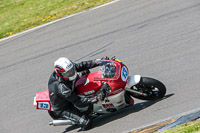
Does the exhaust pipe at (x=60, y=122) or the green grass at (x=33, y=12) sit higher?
the green grass at (x=33, y=12)

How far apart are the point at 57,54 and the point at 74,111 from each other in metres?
4.19

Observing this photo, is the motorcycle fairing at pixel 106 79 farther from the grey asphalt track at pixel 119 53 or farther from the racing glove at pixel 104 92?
the grey asphalt track at pixel 119 53

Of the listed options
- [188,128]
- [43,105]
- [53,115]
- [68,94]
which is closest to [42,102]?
[43,105]

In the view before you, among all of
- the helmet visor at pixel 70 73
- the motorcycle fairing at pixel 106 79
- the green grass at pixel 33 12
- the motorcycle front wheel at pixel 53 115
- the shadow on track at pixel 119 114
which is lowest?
the shadow on track at pixel 119 114

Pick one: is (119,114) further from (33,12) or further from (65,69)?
(33,12)

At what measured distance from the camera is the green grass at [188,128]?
15.8 feet

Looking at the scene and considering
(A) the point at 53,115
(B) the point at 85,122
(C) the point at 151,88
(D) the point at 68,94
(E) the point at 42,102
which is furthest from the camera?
(A) the point at 53,115

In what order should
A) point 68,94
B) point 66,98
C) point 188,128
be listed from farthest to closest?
point 66,98 < point 68,94 < point 188,128

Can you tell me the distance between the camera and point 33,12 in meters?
16.5

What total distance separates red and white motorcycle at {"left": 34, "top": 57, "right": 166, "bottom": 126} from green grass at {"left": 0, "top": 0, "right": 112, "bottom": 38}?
25.5 feet

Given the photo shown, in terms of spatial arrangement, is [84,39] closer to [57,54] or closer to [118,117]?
[57,54]

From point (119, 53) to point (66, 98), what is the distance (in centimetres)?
352

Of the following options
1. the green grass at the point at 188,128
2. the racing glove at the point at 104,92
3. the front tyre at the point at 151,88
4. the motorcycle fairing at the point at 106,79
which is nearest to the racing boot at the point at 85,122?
the motorcycle fairing at the point at 106,79

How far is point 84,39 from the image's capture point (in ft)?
37.4
